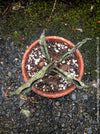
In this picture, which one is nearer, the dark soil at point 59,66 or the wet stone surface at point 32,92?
the dark soil at point 59,66

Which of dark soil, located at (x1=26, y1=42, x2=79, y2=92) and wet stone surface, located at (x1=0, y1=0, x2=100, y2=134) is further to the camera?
wet stone surface, located at (x1=0, y1=0, x2=100, y2=134)

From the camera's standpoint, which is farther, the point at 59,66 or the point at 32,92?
the point at 32,92

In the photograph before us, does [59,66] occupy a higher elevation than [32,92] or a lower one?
higher

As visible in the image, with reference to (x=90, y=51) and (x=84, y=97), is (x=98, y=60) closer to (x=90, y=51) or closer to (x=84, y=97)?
(x=90, y=51)
